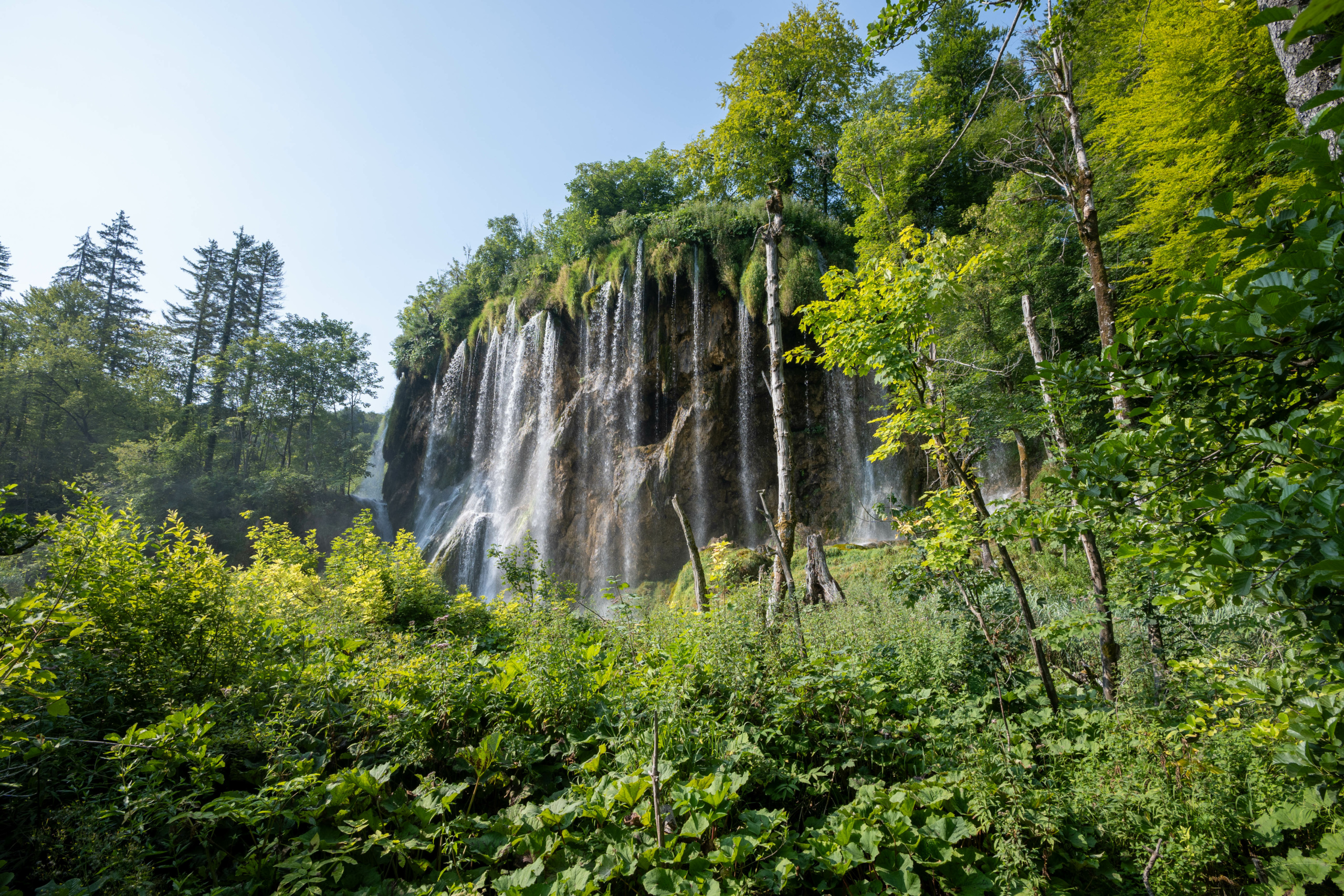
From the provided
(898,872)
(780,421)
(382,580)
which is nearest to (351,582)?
(382,580)

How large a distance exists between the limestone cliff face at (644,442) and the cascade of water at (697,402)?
0.15 feet

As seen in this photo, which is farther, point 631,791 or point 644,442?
point 644,442

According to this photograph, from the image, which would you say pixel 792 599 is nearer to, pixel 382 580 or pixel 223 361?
pixel 382 580

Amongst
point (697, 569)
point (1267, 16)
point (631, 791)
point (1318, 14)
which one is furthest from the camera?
point (697, 569)

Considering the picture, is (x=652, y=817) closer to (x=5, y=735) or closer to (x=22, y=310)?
(x=5, y=735)

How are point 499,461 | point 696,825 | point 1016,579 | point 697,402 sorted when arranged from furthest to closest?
1. point 499,461
2. point 697,402
3. point 1016,579
4. point 696,825

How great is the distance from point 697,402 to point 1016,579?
13.4 meters

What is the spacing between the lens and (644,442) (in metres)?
17.5

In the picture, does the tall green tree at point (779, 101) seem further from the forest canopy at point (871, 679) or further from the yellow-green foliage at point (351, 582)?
the yellow-green foliage at point (351, 582)

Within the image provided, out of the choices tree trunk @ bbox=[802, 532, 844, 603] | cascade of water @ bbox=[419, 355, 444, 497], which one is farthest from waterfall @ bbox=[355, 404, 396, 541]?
tree trunk @ bbox=[802, 532, 844, 603]

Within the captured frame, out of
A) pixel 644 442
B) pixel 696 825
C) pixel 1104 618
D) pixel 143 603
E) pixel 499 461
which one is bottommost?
pixel 696 825

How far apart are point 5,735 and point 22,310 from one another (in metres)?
35.9

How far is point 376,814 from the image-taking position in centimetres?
221

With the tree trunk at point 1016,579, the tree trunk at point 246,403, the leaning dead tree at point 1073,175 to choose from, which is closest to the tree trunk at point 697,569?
the tree trunk at point 1016,579
